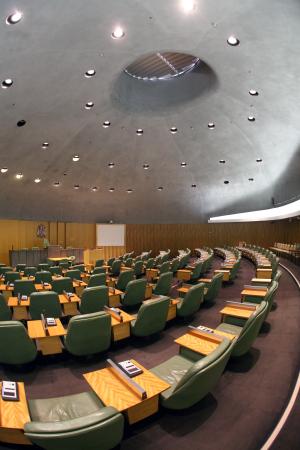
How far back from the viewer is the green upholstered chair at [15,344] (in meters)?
3.77

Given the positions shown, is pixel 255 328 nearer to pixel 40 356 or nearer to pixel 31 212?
pixel 40 356

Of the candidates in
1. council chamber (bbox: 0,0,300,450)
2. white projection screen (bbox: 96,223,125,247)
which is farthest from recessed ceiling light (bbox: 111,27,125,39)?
white projection screen (bbox: 96,223,125,247)

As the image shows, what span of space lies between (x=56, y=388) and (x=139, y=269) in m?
8.33

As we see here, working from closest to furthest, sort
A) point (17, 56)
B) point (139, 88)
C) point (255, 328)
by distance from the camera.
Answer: point (255, 328), point (17, 56), point (139, 88)

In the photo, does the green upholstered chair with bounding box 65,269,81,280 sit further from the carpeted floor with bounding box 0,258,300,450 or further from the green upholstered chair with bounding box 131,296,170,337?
the green upholstered chair with bounding box 131,296,170,337

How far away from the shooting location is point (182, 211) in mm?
23672

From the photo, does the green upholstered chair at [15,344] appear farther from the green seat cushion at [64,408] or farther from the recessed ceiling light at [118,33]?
the recessed ceiling light at [118,33]

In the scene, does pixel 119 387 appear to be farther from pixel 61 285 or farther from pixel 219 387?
pixel 61 285

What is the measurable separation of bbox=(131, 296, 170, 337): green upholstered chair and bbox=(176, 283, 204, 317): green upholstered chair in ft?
2.54

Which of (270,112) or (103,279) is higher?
(270,112)

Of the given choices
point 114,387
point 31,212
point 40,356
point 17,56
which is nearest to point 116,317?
point 40,356

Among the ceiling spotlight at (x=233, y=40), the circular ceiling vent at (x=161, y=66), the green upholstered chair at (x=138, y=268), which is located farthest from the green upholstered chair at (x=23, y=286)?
the circular ceiling vent at (x=161, y=66)

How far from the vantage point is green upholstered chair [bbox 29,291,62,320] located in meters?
5.66

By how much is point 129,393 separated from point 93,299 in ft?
11.5
